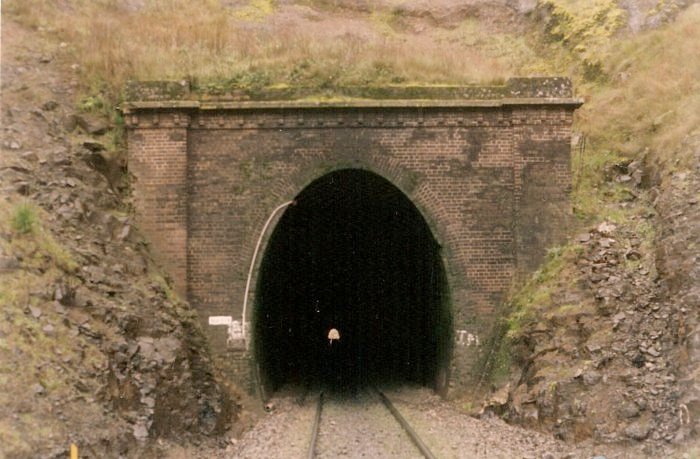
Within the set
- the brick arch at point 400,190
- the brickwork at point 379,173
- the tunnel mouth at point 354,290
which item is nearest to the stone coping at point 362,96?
the brickwork at point 379,173

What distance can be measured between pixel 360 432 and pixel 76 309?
459 cm

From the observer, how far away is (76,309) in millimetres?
9328

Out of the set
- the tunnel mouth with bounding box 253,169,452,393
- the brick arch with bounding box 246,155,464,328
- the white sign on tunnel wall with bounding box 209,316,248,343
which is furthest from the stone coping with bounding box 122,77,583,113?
the white sign on tunnel wall with bounding box 209,316,248,343

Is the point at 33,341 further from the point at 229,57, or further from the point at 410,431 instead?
the point at 229,57

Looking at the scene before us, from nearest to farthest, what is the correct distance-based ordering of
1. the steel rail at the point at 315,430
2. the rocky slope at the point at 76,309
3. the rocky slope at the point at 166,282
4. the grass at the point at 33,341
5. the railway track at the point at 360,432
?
the grass at the point at 33,341 → the rocky slope at the point at 76,309 → the rocky slope at the point at 166,282 → the steel rail at the point at 315,430 → the railway track at the point at 360,432

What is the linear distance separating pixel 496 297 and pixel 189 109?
589cm

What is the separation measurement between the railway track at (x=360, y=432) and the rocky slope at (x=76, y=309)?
151cm

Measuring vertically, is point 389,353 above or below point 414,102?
below

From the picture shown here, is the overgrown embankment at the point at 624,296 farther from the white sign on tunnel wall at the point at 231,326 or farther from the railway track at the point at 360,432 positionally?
the white sign on tunnel wall at the point at 231,326

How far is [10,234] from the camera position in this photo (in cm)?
916

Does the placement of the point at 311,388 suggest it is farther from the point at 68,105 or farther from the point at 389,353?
the point at 68,105

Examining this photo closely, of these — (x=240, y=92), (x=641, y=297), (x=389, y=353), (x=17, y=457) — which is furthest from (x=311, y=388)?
(x=17, y=457)

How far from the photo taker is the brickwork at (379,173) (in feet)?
41.3

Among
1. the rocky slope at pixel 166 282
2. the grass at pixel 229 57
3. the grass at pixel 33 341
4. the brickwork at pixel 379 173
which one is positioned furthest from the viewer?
the grass at pixel 229 57
